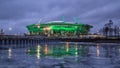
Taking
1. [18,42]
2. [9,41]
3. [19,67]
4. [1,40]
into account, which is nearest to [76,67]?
[19,67]

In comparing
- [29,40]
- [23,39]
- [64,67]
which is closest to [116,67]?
[64,67]

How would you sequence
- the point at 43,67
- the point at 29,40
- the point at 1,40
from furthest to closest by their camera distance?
the point at 29,40 → the point at 1,40 → the point at 43,67

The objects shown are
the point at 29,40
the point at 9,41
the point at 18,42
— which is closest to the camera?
the point at 9,41

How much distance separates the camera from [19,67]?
3406cm

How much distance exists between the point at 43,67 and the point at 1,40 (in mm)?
95169

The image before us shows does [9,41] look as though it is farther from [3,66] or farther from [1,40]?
[3,66]

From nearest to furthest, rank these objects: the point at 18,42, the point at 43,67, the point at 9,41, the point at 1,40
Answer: the point at 43,67 < the point at 1,40 < the point at 9,41 < the point at 18,42

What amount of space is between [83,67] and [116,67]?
3.51 m

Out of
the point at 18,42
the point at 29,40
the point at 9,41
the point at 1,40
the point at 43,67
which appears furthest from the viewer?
the point at 29,40

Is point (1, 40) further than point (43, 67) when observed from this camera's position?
Yes

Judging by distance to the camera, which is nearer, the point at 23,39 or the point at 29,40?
the point at 23,39

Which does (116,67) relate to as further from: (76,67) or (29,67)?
(29,67)

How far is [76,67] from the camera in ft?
114

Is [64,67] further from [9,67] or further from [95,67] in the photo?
[9,67]
